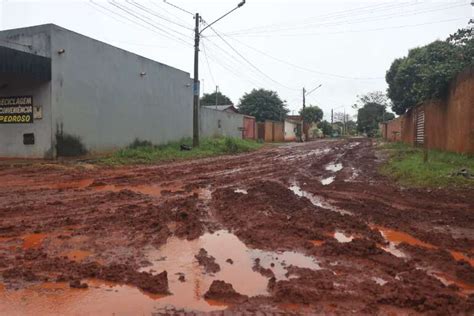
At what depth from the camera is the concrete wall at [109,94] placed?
53.3ft

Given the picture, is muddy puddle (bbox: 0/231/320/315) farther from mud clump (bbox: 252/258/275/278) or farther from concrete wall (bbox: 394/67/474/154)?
concrete wall (bbox: 394/67/474/154)

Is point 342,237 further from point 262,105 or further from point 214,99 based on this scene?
point 214,99

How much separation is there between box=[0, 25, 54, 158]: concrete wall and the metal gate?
18583 millimetres

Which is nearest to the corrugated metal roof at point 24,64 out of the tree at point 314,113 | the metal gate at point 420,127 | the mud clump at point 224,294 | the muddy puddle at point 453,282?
→ the mud clump at point 224,294

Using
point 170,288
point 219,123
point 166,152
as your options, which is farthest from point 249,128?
point 170,288

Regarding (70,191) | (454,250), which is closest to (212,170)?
(70,191)

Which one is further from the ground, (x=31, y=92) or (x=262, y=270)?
(x=31, y=92)

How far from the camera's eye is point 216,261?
474 centimetres

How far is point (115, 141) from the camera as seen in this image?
64.0 feet

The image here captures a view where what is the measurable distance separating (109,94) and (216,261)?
15.8 m

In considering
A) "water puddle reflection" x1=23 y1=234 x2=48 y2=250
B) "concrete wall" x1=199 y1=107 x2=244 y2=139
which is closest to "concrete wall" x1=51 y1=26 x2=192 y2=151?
"concrete wall" x1=199 y1=107 x2=244 y2=139

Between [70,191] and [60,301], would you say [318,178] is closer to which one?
[70,191]

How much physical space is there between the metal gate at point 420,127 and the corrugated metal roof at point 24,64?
61.5ft

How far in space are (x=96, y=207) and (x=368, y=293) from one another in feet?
17.5
